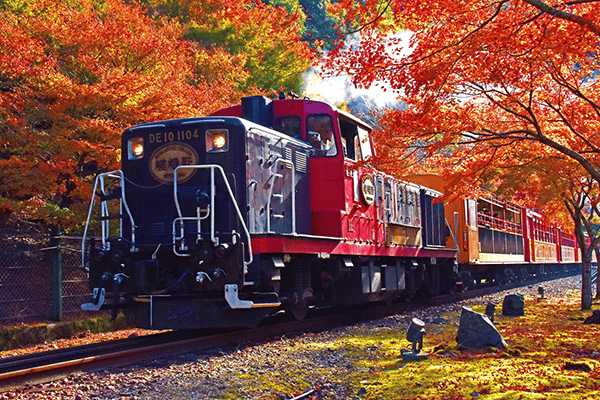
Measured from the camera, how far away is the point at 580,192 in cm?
1783

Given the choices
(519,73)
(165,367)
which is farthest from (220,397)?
(519,73)

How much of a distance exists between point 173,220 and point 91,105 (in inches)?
205

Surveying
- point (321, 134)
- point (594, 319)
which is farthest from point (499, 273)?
point (321, 134)

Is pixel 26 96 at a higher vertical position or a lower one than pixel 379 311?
higher

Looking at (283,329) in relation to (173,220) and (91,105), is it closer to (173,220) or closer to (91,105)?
(173,220)

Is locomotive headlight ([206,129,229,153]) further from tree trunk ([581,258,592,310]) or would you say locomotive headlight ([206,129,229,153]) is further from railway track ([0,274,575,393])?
tree trunk ([581,258,592,310])

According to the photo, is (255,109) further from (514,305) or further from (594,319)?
(594,319)

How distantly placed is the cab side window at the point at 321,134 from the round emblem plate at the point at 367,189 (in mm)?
1287

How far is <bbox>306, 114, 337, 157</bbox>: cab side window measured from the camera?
10.5 m

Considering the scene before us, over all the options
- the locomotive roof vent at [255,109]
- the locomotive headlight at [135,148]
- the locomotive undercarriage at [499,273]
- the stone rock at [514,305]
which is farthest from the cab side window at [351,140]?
the locomotive undercarriage at [499,273]

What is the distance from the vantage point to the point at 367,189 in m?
11.9

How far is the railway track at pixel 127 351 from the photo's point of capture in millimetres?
6172

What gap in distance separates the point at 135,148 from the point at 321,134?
330 cm

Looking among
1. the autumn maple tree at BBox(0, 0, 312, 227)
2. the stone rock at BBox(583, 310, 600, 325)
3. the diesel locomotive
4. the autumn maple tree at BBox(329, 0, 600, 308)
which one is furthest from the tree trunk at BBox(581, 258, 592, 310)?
the autumn maple tree at BBox(0, 0, 312, 227)
